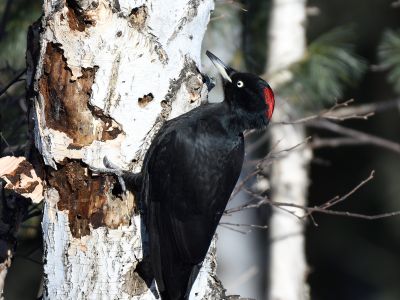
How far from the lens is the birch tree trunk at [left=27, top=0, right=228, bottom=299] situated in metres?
3.67

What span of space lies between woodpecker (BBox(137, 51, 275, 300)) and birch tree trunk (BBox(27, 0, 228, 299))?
87mm

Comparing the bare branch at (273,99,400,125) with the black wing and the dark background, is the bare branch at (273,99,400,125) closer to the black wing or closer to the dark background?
the black wing

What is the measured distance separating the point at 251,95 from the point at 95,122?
2.58ft

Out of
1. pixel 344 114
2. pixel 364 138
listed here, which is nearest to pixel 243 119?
pixel 344 114

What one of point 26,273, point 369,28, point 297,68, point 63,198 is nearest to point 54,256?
point 63,198

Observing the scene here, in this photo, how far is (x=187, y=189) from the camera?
3914 millimetres

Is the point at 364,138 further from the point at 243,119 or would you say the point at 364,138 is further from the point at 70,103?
the point at 70,103

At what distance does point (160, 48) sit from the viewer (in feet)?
12.5

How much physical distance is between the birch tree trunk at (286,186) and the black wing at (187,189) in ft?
8.18

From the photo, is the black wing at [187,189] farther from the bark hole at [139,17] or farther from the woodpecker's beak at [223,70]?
the bark hole at [139,17]

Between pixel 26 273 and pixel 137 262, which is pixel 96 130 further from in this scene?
pixel 26 273

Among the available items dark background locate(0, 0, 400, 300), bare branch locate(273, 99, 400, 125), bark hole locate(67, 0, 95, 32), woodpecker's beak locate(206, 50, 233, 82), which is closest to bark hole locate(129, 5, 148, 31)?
bark hole locate(67, 0, 95, 32)

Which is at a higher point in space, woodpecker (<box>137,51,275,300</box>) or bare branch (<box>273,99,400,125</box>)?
bare branch (<box>273,99,400,125</box>)

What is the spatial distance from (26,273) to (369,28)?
191 inches
